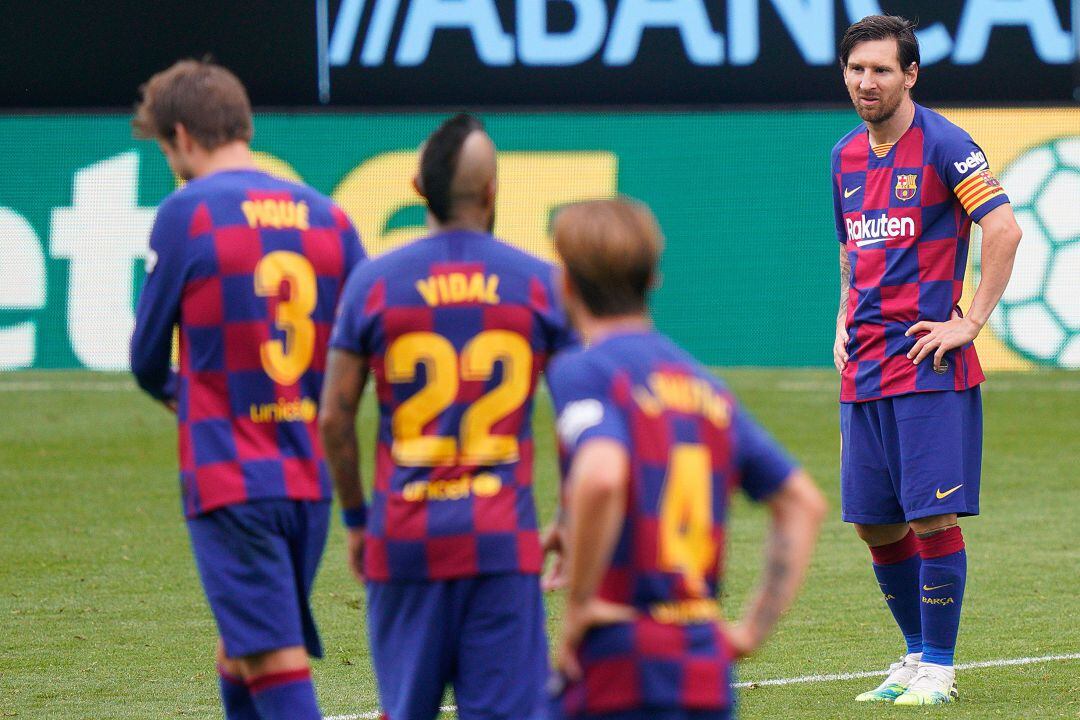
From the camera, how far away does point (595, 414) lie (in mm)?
3021

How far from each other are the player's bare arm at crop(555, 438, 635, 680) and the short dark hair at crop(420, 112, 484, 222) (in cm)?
120

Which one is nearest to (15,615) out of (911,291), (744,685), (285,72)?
(744,685)

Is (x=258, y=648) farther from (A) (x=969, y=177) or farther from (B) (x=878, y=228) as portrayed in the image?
(A) (x=969, y=177)

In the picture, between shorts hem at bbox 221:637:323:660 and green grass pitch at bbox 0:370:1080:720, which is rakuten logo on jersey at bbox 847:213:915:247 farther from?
shorts hem at bbox 221:637:323:660

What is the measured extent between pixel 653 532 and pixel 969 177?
3.38m

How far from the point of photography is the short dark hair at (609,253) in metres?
3.10

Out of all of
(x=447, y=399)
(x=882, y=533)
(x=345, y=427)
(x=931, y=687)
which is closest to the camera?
(x=447, y=399)

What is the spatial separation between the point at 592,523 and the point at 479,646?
1133 mm

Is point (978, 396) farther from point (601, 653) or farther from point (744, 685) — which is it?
point (601, 653)

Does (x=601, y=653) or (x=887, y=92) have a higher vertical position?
(x=887, y=92)

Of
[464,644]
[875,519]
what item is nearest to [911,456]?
[875,519]

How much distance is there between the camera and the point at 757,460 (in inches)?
127

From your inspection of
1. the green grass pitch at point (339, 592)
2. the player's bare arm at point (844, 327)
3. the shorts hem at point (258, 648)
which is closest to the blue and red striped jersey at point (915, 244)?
the player's bare arm at point (844, 327)

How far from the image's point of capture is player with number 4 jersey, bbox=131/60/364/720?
4367 millimetres
